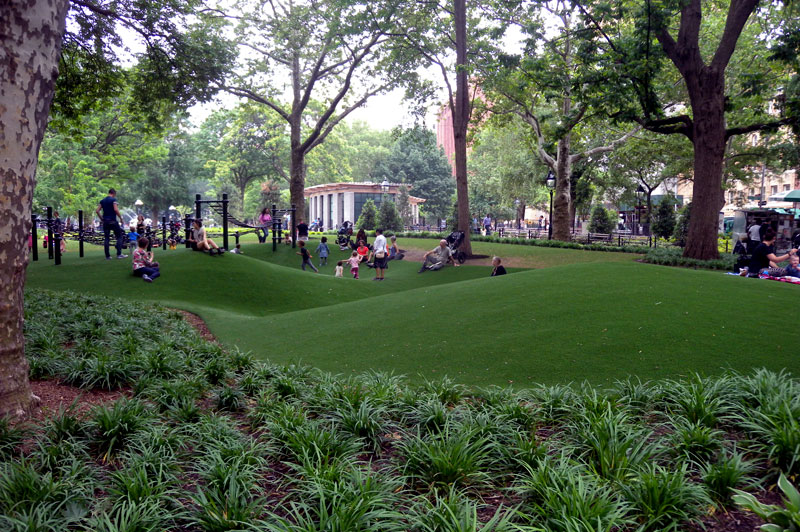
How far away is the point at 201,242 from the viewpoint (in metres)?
16.2

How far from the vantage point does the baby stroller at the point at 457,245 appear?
67.3ft

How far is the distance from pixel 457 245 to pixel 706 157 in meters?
9.14

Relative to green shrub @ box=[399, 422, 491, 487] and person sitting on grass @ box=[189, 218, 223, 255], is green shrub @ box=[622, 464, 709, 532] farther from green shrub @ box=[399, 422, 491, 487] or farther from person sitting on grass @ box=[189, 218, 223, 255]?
person sitting on grass @ box=[189, 218, 223, 255]

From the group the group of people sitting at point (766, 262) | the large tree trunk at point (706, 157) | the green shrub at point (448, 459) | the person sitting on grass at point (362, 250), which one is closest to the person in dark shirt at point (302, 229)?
the person sitting on grass at point (362, 250)

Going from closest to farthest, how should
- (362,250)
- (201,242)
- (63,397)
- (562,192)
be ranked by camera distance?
1. (63,397)
2. (201,242)
3. (362,250)
4. (562,192)

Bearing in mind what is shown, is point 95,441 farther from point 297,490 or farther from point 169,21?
point 169,21

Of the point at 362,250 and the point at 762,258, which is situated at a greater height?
the point at 762,258

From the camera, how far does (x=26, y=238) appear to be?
4172 mm

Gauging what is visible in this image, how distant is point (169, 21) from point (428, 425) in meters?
16.2

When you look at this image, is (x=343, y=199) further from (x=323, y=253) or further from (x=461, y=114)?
(x=461, y=114)

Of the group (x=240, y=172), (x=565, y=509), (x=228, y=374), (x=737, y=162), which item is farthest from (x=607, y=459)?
(x=240, y=172)

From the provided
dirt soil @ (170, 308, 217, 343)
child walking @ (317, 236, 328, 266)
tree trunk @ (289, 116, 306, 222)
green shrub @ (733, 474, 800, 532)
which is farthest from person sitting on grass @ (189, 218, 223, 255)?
green shrub @ (733, 474, 800, 532)

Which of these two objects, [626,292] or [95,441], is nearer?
[95,441]

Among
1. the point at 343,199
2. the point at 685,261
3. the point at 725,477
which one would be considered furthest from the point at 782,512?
the point at 343,199
